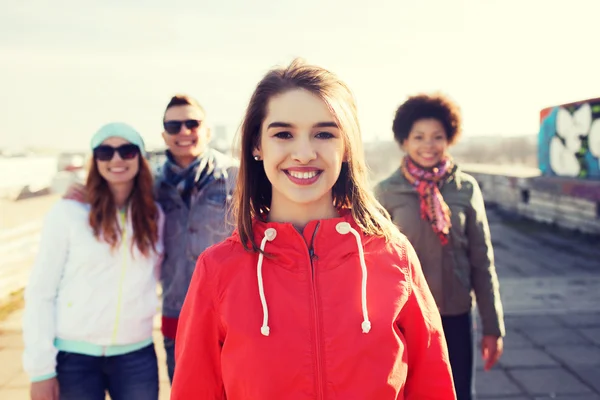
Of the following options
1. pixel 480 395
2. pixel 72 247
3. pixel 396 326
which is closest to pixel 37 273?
pixel 72 247

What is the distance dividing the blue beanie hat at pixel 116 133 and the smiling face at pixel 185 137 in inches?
10.4

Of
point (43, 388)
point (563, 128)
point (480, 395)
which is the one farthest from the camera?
point (563, 128)

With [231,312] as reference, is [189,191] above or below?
above

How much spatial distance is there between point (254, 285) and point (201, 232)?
1.14 metres

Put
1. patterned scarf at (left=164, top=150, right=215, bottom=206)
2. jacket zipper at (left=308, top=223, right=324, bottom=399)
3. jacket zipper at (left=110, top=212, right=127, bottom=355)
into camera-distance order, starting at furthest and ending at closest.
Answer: patterned scarf at (left=164, top=150, right=215, bottom=206)
jacket zipper at (left=110, top=212, right=127, bottom=355)
jacket zipper at (left=308, top=223, right=324, bottom=399)

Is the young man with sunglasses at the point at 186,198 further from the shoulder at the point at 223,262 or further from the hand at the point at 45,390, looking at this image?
the shoulder at the point at 223,262

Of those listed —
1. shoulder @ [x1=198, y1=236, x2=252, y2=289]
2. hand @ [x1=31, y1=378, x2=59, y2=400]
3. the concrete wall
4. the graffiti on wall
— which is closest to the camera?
shoulder @ [x1=198, y1=236, x2=252, y2=289]

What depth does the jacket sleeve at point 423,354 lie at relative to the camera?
1.44m

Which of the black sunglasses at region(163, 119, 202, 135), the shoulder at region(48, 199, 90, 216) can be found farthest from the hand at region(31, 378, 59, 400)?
the black sunglasses at region(163, 119, 202, 135)

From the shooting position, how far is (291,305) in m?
1.36

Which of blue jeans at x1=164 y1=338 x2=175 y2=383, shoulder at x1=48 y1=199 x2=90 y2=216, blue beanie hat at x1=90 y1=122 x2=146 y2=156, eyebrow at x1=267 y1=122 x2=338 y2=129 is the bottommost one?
blue jeans at x1=164 y1=338 x2=175 y2=383

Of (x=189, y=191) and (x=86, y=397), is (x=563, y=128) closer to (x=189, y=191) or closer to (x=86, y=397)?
(x=189, y=191)

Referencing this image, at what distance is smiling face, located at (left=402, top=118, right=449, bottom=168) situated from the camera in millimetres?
2637

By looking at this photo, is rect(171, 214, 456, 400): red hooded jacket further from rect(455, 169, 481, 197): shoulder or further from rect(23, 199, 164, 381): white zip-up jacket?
rect(455, 169, 481, 197): shoulder
